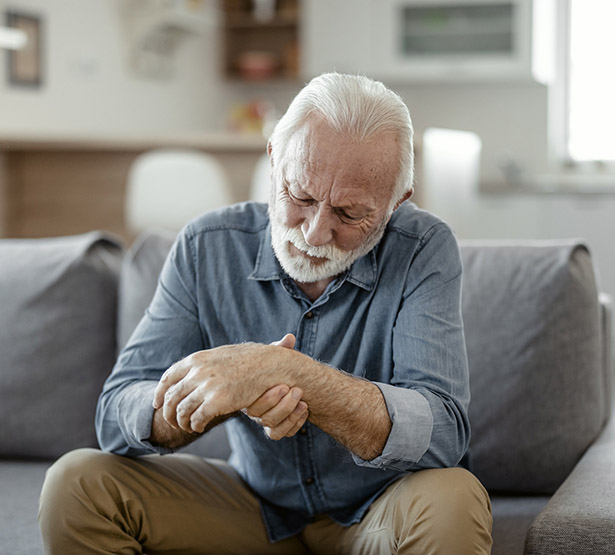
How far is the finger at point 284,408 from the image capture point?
3.99ft

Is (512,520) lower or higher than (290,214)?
lower

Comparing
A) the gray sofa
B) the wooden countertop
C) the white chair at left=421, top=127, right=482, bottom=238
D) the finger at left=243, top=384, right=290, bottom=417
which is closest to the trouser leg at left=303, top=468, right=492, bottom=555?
the gray sofa

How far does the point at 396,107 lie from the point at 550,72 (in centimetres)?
485

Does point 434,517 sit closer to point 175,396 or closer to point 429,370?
point 429,370

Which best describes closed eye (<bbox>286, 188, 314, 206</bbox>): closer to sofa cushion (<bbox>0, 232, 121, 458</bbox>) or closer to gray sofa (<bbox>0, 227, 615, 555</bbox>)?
gray sofa (<bbox>0, 227, 615, 555</bbox>)

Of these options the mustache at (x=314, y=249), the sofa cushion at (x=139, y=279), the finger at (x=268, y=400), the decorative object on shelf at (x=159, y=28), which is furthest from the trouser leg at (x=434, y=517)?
the decorative object on shelf at (x=159, y=28)

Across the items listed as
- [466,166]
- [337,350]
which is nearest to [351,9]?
[466,166]

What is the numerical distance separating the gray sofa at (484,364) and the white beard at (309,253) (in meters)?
0.37

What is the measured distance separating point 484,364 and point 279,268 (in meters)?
0.43

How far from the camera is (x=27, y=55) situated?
4.52 m

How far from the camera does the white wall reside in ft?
15.0

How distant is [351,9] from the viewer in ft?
Result: 19.2

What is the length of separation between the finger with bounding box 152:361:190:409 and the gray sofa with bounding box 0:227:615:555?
1.34 feet

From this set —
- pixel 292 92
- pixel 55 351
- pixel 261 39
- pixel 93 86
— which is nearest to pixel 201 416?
pixel 55 351
